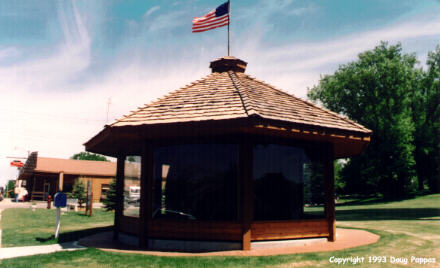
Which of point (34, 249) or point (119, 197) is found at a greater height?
point (119, 197)

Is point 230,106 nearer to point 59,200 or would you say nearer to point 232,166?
point 232,166

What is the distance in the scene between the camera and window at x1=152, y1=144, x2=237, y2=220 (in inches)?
372

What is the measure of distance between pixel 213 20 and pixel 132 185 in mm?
7674

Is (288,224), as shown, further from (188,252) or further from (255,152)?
(188,252)

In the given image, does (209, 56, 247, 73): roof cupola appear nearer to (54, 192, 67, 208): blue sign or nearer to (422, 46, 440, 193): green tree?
(54, 192, 67, 208): blue sign

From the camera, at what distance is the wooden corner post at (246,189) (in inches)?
353

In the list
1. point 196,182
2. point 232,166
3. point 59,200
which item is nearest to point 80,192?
point 59,200

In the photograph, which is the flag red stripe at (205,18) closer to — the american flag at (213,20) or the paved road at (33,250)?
the american flag at (213,20)

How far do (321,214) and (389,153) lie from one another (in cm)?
3320

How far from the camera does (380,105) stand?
40.4 m

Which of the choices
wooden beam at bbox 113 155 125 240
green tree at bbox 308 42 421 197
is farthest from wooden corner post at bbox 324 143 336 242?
green tree at bbox 308 42 421 197

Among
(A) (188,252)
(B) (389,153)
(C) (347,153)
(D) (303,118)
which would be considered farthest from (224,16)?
(B) (389,153)

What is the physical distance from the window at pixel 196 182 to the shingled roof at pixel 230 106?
3.41 feet

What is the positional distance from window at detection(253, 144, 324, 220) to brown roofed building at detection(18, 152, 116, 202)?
3536 cm
